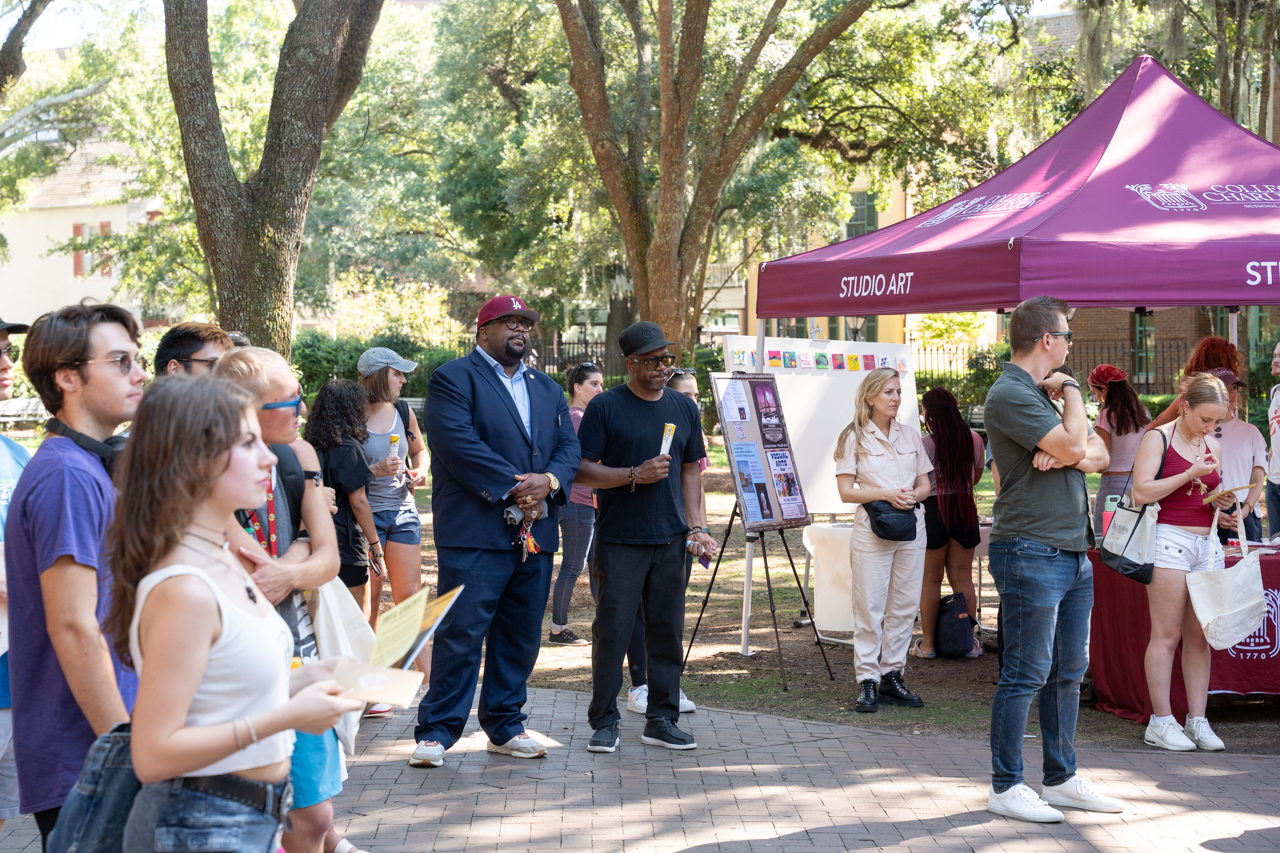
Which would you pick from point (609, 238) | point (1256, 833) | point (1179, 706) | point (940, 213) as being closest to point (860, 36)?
point (609, 238)

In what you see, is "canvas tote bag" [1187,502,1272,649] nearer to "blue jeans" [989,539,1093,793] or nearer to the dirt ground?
the dirt ground

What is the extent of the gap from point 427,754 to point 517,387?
176 centimetres

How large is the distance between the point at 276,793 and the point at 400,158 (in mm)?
33099

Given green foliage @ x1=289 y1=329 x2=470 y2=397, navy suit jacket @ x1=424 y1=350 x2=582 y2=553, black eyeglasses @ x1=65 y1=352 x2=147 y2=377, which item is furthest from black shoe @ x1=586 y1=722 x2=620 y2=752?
green foliage @ x1=289 y1=329 x2=470 y2=397

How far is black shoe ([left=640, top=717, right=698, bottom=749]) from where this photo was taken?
5.61m

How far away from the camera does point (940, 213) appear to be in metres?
7.74

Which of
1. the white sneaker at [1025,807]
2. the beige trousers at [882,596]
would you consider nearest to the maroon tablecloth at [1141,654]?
the beige trousers at [882,596]

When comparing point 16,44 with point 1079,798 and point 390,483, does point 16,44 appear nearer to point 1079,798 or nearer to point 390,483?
point 390,483

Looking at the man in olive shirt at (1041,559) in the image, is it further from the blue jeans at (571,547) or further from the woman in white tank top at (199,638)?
the blue jeans at (571,547)

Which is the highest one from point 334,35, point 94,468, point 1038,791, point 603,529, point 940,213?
point 334,35

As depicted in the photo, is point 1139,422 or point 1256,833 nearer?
point 1256,833

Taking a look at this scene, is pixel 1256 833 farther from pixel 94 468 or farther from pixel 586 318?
pixel 586 318

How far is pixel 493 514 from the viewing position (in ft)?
17.2

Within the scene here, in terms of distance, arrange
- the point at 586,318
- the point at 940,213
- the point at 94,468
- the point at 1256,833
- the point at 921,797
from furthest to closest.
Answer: the point at 586,318 < the point at 940,213 < the point at 921,797 < the point at 1256,833 < the point at 94,468
